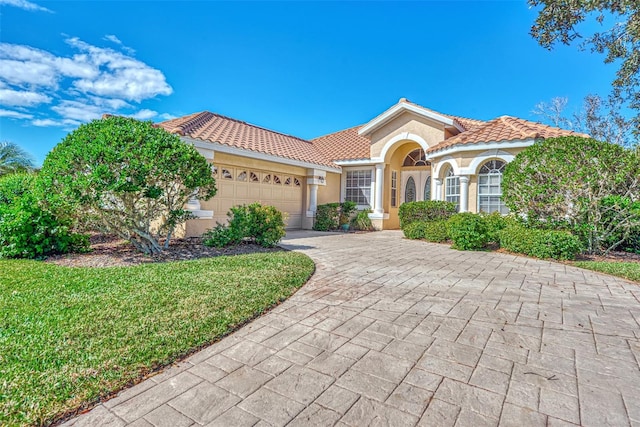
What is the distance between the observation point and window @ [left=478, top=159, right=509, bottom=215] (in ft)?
39.6

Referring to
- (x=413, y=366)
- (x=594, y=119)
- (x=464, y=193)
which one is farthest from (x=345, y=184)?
(x=594, y=119)

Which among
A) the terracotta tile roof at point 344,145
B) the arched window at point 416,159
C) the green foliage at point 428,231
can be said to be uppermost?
the terracotta tile roof at point 344,145

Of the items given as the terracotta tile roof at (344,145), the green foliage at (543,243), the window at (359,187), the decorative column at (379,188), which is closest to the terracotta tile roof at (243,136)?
the terracotta tile roof at (344,145)

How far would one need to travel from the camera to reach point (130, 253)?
770 centimetres

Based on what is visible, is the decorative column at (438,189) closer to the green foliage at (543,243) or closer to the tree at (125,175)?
the green foliage at (543,243)

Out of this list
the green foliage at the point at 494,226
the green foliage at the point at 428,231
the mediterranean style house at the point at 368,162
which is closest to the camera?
the green foliage at the point at 494,226

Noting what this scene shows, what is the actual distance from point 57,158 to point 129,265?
267 centimetres

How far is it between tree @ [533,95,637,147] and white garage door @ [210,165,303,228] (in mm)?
22651

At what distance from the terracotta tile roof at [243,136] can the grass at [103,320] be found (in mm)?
6602

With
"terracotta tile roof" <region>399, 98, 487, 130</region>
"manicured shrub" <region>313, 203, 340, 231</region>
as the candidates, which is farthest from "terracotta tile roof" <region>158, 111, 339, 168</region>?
"terracotta tile roof" <region>399, 98, 487, 130</region>

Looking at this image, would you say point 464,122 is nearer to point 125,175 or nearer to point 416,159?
point 416,159

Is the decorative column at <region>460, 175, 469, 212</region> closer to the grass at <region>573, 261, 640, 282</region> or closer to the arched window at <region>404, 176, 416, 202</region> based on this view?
the grass at <region>573, 261, 640, 282</region>

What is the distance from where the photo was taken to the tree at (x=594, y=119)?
23.5 metres

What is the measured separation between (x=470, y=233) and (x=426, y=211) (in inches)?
122
